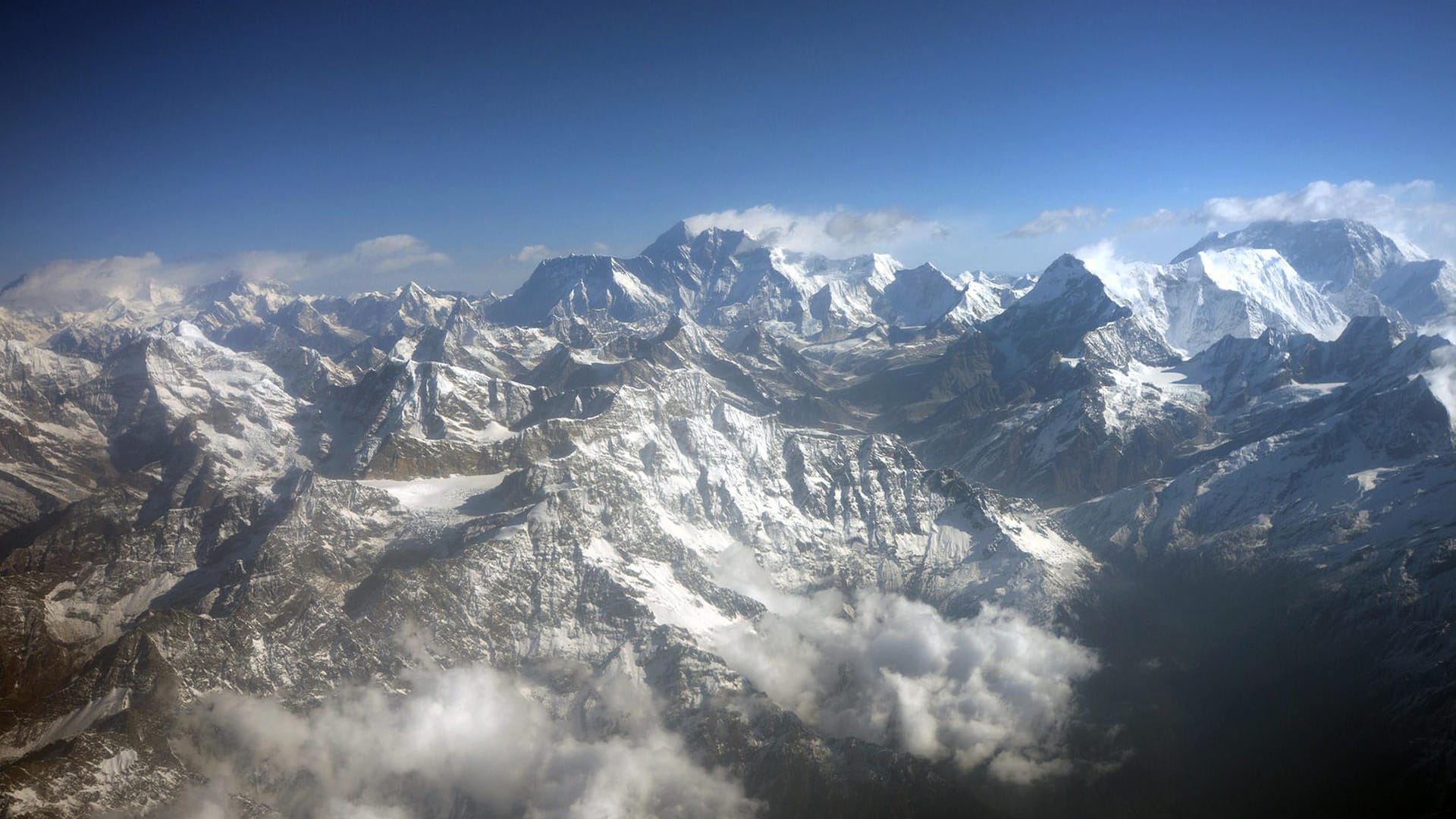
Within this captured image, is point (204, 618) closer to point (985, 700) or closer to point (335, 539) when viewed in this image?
point (335, 539)

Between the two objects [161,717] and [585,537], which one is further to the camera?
[585,537]

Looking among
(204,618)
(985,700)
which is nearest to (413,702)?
(204,618)

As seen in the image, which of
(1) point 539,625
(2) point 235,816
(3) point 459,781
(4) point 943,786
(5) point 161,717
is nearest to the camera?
(2) point 235,816

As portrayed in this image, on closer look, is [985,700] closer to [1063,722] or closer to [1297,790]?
[1063,722]

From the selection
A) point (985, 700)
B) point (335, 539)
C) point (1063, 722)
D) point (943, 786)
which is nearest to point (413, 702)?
point (335, 539)

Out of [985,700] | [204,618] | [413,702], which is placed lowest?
[985,700]

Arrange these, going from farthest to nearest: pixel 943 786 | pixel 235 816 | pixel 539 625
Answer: pixel 539 625 → pixel 943 786 → pixel 235 816

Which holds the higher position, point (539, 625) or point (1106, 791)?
point (539, 625)

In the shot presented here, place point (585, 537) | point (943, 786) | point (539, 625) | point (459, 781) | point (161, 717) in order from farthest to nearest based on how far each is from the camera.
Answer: point (585, 537) < point (539, 625) < point (943, 786) < point (459, 781) < point (161, 717)

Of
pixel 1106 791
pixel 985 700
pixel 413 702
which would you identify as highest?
pixel 413 702
